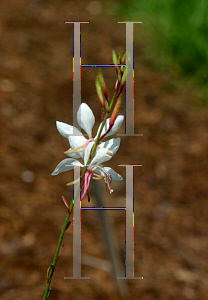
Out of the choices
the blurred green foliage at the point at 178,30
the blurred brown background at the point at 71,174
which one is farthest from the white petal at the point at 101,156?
Result: the blurred green foliage at the point at 178,30

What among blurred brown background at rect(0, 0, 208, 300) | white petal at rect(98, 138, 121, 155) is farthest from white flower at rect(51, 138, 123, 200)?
blurred brown background at rect(0, 0, 208, 300)

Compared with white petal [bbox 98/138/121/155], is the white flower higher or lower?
lower

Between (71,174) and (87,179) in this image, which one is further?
(71,174)

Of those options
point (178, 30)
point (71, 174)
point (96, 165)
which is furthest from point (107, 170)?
point (178, 30)

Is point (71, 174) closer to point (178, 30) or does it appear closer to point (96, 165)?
point (178, 30)

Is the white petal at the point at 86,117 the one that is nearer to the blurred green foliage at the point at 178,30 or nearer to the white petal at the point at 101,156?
the white petal at the point at 101,156

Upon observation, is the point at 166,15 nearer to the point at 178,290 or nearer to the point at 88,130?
the point at 178,290

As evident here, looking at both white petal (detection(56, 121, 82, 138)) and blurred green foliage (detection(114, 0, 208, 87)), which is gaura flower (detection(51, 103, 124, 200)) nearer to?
white petal (detection(56, 121, 82, 138))
